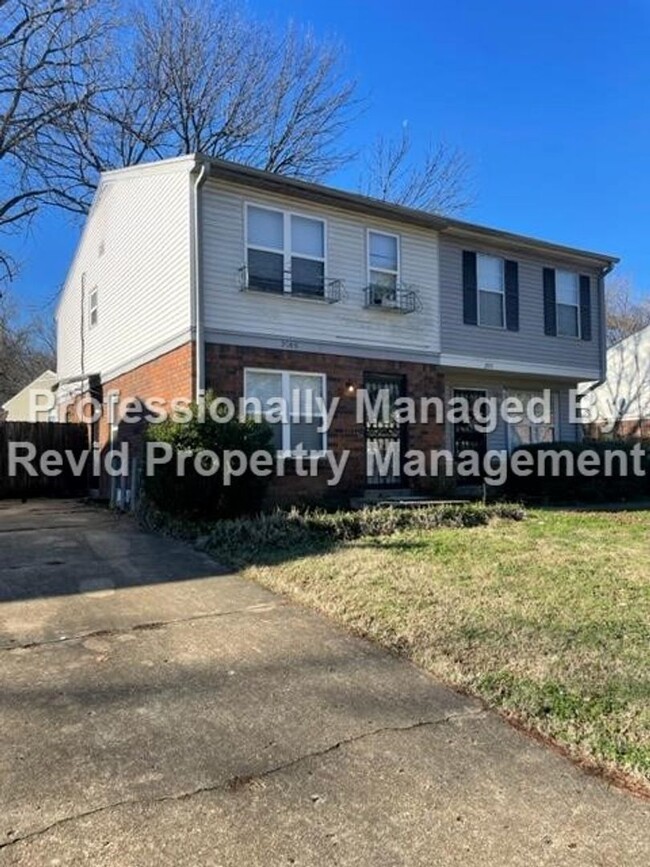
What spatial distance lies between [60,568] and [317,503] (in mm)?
5045

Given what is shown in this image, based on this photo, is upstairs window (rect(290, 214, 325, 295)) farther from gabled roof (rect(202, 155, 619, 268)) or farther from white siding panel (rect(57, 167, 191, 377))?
white siding panel (rect(57, 167, 191, 377))

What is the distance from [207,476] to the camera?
30.1 ft

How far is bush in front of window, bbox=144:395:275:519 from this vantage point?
920 cm

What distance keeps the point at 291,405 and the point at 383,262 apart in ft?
11.3

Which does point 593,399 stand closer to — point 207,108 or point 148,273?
point 207,108

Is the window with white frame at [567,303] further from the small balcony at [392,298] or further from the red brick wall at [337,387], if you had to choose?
the small balcony at [392,298]

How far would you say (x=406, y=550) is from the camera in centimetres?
784

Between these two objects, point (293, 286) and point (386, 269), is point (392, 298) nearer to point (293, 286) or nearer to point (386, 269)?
point (386, 269)

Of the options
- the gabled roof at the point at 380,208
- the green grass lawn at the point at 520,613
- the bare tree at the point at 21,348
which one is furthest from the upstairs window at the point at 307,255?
the bare tree at the point at 21,348

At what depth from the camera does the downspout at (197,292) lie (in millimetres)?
10570

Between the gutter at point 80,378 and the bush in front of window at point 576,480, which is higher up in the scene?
the gutter at point 80,378

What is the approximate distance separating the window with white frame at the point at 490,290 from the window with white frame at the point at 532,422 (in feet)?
7.39

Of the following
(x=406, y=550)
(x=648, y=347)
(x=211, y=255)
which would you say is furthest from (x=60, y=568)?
(x=648, y=347)

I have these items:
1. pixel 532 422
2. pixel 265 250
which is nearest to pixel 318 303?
pixel 265 250
